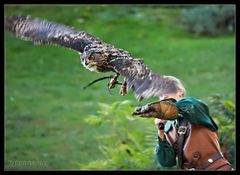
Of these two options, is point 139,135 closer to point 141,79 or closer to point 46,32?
point 46,32

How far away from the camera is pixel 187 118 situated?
8.56 ft

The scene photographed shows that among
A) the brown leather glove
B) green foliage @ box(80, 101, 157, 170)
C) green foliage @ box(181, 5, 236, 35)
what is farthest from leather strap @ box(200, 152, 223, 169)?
green foliage @ box(181, 5, 236, 35)

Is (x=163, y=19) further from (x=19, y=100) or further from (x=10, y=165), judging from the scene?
(x=10, y=165)

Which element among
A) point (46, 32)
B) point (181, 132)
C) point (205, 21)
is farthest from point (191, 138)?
point (205, 21)

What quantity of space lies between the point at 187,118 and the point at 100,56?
0.45 m

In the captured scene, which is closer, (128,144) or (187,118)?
(187,118)

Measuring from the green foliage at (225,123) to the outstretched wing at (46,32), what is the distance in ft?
8.89

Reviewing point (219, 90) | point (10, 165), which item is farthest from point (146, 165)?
point (219, 90)

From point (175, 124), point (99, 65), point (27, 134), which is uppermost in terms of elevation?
point (99, 65)

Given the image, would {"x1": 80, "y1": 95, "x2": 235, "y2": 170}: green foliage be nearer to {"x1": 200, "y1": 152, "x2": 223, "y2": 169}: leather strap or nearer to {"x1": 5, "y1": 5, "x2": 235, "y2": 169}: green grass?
{"x1": 5, "y1": 5, "x2": 235, "y2": 169}: green grass

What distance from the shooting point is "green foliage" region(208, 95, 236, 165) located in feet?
17.8

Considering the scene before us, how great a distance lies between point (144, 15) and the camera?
11.3 metres

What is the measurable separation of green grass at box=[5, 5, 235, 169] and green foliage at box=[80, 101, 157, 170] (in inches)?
42.1

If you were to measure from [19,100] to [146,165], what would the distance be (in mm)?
3991
